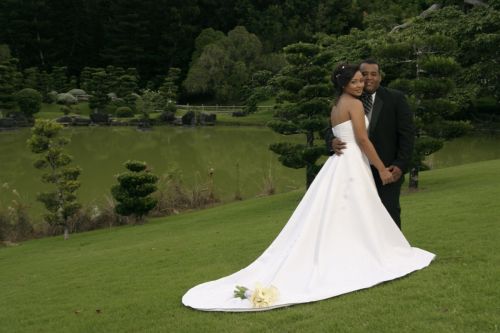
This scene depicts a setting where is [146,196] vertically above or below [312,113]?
below

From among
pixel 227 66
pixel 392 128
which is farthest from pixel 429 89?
pixel 227 66

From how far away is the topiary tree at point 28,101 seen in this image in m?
34.6

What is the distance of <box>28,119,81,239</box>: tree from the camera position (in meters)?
11.1

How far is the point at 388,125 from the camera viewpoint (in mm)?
4375

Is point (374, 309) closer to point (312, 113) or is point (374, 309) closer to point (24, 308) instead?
point (24, 308)

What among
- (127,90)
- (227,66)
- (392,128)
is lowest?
(392,128)

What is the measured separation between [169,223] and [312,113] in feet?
13.6

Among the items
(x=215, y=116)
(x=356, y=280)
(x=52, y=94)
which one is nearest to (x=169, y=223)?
(x=356, y=280)

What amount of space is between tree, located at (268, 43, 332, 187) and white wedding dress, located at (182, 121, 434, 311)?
7356 millimetres

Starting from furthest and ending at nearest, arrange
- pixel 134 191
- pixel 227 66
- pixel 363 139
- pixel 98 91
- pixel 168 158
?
pixel 227 66 < pixel 98 91 < pixel 168 158 < pixel 134 191 < pixel 363 139

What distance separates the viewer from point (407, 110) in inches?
171

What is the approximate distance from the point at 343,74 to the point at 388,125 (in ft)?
1.94

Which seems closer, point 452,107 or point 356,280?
point 356,280

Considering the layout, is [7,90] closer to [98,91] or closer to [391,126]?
[98,91]
